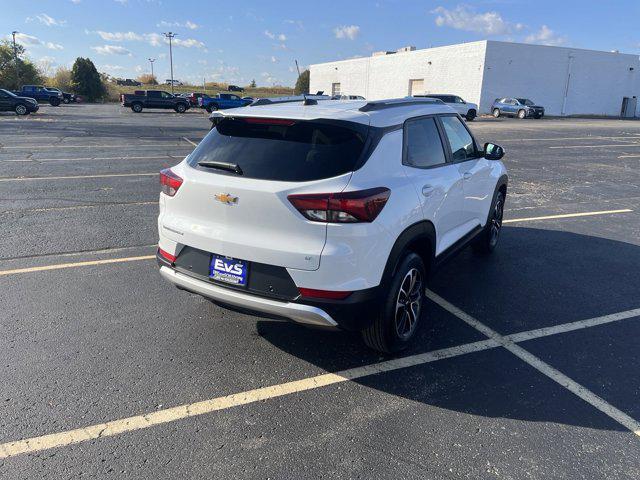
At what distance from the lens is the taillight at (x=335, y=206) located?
114 inches

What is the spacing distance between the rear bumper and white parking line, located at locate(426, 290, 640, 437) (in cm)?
163

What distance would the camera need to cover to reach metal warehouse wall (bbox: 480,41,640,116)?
141ft

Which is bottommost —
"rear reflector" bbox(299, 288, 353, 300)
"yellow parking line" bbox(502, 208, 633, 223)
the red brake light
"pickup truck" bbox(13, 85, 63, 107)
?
"yellow parking line" bbox(502, 208, 633, 223)

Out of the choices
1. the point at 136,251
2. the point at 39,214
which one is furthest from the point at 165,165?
the point at 136,251

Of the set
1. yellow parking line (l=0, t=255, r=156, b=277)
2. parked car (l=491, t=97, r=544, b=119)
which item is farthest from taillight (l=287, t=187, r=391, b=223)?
parked car (l=491, t=97, r=544, b=119)

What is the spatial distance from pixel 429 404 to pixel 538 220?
565cm

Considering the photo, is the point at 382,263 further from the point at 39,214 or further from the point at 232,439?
the point at 39,214

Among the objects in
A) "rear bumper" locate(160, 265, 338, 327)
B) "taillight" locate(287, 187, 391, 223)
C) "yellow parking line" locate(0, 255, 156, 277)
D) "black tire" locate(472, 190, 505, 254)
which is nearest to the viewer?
"taillight" locate(287, 187, 391, 223)

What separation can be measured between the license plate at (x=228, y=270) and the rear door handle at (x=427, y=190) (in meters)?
1.44

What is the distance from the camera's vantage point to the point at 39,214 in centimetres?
714

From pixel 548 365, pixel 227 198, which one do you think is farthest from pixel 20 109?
pixel 548 365

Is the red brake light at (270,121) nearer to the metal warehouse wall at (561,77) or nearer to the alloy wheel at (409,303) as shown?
the alloy wheel at (409,303)

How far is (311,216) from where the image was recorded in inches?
116

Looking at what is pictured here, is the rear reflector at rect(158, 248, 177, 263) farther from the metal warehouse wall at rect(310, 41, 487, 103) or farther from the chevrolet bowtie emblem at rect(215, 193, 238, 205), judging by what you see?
the metal warehouse wall at rect(310, 41, 487, 103)
